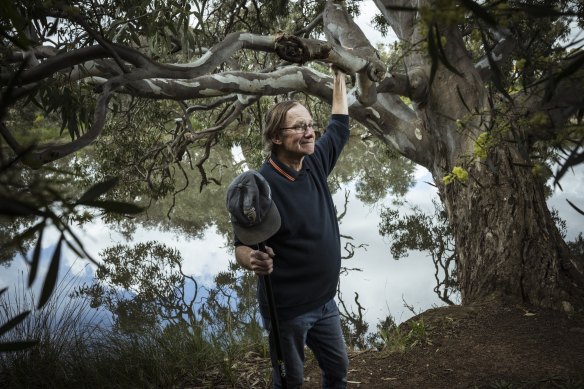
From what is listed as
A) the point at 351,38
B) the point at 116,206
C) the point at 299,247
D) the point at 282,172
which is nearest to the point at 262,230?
the point at 299,247

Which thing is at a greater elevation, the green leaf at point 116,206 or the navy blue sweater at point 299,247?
the navy blue sweater at point 299,247

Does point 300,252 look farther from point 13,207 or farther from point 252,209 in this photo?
point 13,207

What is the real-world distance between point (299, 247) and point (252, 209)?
31 centimetres

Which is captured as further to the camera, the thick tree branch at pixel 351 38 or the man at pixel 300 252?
the thick tree branch at pixel 351 38

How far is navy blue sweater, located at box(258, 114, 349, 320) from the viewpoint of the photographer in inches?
89.2

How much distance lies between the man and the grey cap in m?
0.07

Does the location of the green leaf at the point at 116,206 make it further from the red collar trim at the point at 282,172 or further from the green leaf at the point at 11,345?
the red collar trim at the point at 282,172

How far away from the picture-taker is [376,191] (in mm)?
14344

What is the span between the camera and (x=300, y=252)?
2277mm

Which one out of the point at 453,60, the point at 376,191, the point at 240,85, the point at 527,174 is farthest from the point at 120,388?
the point at 376,191

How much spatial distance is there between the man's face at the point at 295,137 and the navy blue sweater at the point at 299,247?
2.6 inches

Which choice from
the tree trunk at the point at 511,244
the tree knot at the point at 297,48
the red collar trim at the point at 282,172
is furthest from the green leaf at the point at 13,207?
the tree trunk at the point at 511,244

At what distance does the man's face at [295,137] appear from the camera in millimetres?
2357

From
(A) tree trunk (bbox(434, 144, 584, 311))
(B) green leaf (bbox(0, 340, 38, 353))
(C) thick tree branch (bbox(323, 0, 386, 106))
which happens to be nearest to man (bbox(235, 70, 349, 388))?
(B) green leaf (bbox(0, 340, 38, 353))
